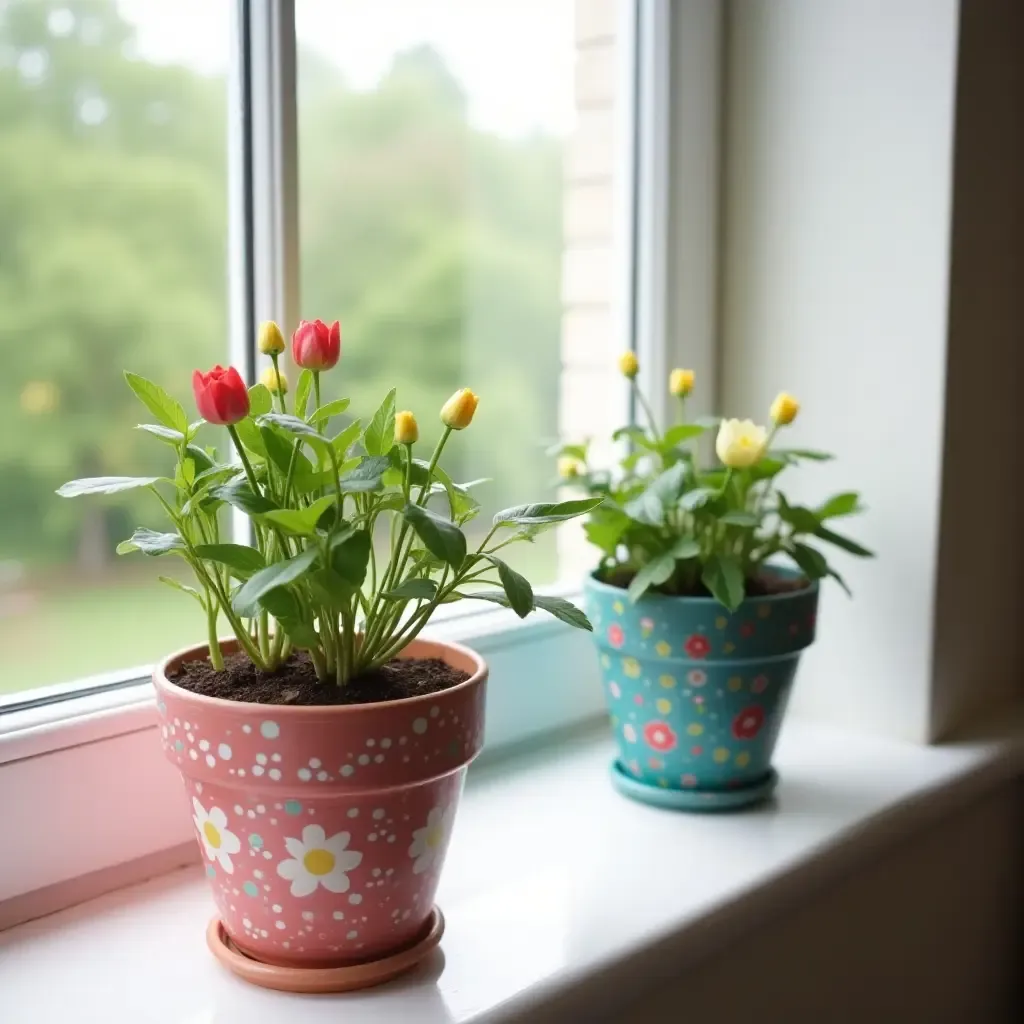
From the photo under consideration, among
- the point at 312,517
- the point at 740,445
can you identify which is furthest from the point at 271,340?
the point at 740,445

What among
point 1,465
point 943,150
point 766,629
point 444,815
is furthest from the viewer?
point 943,150

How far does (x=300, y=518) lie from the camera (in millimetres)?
577

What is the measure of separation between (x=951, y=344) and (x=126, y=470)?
704 mm

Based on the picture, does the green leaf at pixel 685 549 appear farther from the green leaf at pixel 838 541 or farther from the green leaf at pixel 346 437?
the green leaf at pixel 346 437

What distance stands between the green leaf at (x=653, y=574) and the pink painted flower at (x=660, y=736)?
111 millimetres

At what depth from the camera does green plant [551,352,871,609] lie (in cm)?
86

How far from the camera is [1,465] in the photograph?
77 centimetres

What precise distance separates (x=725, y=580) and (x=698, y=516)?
7cm

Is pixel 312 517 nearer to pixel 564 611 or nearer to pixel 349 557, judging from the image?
pixel 349 557

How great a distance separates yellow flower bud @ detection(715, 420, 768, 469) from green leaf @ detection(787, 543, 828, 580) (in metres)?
0.09

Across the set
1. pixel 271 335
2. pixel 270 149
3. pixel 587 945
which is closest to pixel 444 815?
pixel 587 945

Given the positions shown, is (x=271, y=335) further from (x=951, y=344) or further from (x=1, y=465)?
(x=951, y=344)

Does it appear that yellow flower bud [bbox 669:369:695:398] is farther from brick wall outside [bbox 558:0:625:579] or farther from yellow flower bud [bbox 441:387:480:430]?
yellow flower bud [bbox 441:387:480:430]

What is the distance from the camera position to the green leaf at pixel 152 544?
619 mm
